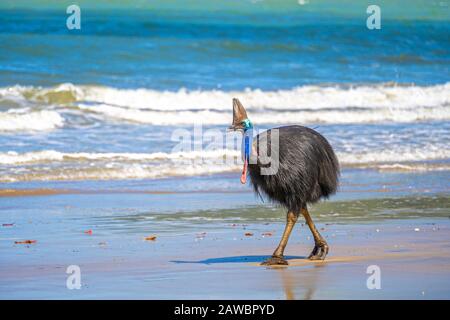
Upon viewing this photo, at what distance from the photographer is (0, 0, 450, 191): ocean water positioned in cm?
1645

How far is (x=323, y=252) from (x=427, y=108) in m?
16.8

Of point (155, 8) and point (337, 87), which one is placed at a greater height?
point (155, 8)

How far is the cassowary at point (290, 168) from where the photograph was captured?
27.0ft

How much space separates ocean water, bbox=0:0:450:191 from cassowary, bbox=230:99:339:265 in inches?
212

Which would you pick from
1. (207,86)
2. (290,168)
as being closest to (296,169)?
(290,168)

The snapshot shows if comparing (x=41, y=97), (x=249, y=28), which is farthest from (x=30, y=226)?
(x=249, y=28)

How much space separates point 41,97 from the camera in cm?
2420

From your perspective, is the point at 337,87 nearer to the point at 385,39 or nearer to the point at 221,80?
the point at 221,80

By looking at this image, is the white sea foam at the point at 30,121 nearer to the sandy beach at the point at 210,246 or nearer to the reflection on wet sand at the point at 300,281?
the sandy beach at the point at 210,246

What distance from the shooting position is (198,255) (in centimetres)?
894

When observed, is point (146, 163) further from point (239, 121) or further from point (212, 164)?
point (239, 121)

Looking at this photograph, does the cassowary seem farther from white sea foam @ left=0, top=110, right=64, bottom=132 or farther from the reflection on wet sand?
white sea foam @ left=0, top=110, right=64, bottom=132

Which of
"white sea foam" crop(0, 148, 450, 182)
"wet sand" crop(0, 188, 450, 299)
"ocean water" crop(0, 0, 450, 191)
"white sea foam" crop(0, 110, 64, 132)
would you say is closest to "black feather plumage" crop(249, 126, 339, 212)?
"wet sand" crop(0, 188, 450, 299)

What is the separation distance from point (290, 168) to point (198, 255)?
4.13 ft
